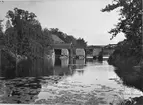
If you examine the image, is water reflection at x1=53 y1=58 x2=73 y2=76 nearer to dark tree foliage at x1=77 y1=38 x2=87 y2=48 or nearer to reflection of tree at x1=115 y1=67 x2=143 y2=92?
A: reflection of tree at x1=115 y1=67 x2=143 y2=92

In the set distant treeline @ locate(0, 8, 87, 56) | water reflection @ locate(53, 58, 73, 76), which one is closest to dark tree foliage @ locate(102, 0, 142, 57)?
distant treeline @ locate(0, 8, 87, 56)

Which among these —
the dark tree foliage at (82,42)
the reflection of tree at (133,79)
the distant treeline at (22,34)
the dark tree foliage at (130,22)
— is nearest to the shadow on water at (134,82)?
the reflection of tree at (133,79)

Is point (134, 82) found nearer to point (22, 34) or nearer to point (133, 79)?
point (133, 79)

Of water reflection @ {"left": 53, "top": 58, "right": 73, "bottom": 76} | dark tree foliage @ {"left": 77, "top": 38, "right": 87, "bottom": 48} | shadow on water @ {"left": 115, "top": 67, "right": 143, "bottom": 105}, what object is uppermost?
dark tree foliage @ {"left": 77, "top": 38, "right": 87, "bottom": 48}

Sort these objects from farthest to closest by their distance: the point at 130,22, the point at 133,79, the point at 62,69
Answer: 1. the point at 62,69
2. the point at 133,79
3. the point at 130,22

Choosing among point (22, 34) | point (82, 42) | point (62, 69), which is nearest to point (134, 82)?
point (82, 42)

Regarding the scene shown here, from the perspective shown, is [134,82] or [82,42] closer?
[82,42]

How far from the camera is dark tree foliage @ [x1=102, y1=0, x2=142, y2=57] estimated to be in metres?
3.38

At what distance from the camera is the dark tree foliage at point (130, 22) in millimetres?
3375

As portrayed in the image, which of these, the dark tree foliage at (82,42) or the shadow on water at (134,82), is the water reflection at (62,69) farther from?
the dark tree foliage at (82,42)

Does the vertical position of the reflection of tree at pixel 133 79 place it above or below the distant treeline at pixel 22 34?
below

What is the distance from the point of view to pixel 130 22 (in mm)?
3514

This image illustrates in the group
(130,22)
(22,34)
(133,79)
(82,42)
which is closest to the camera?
(130,22)

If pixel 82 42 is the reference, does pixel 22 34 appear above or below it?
above
